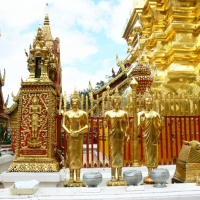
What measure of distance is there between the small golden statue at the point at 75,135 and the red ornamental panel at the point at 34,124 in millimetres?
812

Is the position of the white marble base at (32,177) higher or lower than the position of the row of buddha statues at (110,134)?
lower

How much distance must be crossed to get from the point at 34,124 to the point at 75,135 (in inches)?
42.7

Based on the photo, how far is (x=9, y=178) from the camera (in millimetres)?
4723

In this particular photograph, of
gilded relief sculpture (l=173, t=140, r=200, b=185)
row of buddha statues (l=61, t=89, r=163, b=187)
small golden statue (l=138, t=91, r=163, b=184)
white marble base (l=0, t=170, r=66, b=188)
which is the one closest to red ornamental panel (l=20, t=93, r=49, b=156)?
white marble base (l=0, t=170, r=66, b=188)

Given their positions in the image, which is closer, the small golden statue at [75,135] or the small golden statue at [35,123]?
the small golden statue at [75,135]

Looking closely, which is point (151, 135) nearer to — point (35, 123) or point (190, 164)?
point (190, 164)

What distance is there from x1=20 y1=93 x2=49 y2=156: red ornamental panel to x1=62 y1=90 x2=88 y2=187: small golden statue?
32.0 inches

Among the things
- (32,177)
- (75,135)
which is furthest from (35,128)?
(75,135)

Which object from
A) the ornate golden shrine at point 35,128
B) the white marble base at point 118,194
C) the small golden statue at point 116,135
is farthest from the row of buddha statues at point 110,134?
the ornate golden shrine at point 35,128

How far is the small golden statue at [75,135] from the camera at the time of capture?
421 centimetres

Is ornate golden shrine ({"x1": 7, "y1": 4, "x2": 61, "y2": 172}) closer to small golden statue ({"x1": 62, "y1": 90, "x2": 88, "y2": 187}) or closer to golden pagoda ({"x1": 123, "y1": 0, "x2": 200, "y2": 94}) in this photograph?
small golden statue ({"x1": 62, "y1": 90, "x2": 88, "y2": 187})

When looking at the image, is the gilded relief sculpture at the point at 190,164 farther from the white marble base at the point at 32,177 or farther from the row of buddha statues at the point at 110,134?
the white marble base at the point at 32,177

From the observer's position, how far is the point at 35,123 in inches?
195

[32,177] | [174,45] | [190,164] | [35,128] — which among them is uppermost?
[174,45]
